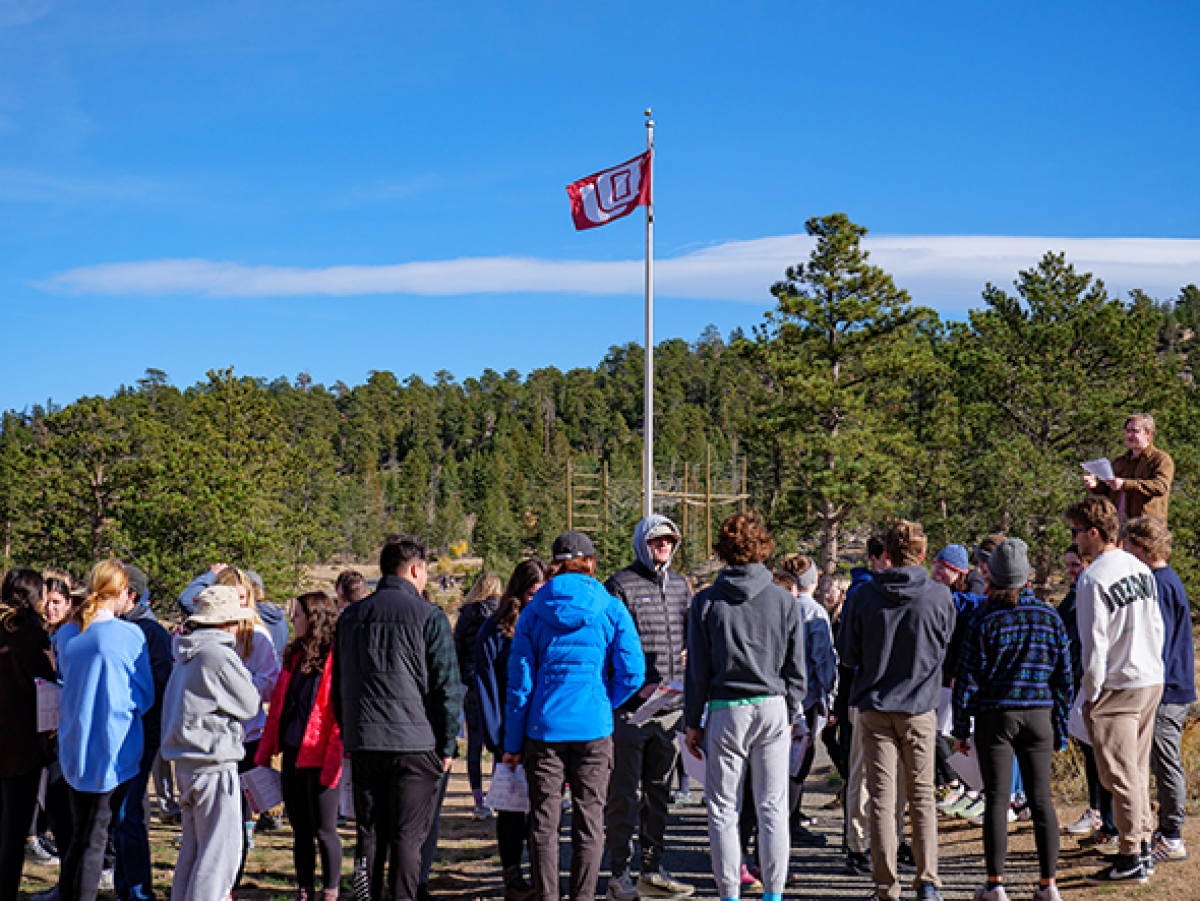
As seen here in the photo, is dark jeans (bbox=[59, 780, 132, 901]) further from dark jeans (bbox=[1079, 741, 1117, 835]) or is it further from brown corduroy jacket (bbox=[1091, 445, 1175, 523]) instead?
brown corduroy jacket (bbox=[1091, 445, 1175, 523])

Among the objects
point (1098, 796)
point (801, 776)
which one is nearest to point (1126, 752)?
point (1098, 796)

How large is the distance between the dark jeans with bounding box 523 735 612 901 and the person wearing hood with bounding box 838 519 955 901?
1.39m

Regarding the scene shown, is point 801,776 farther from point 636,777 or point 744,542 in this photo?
point 744,542

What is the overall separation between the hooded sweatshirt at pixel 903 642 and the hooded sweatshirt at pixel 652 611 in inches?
39.0

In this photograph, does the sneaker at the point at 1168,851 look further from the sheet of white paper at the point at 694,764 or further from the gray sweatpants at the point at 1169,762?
the sheet of white paper at the point at 694,764

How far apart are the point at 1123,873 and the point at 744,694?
2397mm

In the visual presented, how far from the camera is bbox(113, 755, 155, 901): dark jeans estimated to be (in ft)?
16.9

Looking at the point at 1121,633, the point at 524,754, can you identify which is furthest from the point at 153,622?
the point at 1121,633

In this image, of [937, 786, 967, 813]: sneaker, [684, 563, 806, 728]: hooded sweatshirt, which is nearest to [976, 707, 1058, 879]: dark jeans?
[684, 563, 806, 728]: hooded sweatshirt

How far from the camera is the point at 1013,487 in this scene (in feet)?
92.1

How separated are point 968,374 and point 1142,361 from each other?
5.04 meters

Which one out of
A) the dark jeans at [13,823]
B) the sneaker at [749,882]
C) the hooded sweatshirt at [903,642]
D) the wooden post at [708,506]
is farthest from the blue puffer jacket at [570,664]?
the wooden post at [708,506]

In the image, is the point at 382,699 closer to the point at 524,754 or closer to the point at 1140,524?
the point at 524,754

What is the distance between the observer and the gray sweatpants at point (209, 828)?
4680 mm
